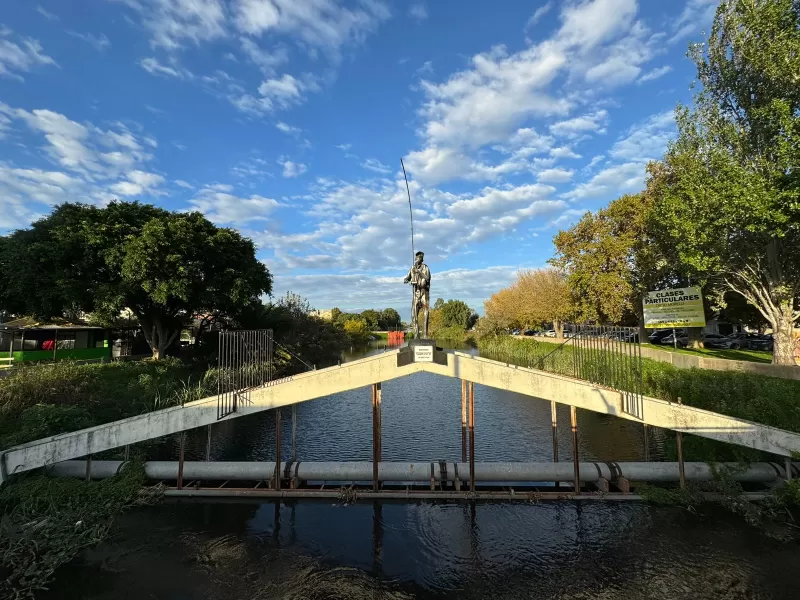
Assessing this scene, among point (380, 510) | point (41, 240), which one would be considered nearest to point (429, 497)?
point (380, 510)

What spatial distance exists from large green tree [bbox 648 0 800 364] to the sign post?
15.6 ft

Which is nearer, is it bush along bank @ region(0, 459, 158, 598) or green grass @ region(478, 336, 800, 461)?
bush along bank @ region(0, 459, 158, 598)

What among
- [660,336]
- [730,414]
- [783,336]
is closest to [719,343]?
[660,336]

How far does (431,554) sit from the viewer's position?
36.3ft

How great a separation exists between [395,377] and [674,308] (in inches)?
1172

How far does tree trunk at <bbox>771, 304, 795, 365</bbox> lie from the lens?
72.6 ft

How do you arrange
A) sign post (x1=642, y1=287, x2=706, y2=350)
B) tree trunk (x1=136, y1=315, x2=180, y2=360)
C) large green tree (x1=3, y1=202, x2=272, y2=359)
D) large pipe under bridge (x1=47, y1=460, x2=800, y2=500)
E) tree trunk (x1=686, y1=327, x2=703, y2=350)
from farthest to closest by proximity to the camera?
tree trunk (x1=686, y1=327, x2=703, y2=350) → tree trunk (x1=136, y1=315, x2=180, y2=360) → sign post (x1=642, y1=287, x2=706, y2=350) → large green tree (x1=3, y1=202, x2=272, y2=359) → large pipe under bridge (x1=47, y1=460, x2=800, y2=500)

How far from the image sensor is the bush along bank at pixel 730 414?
12078 mm

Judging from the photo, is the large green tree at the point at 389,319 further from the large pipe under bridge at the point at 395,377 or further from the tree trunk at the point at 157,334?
the large pipe under bridge at the point at 395,377

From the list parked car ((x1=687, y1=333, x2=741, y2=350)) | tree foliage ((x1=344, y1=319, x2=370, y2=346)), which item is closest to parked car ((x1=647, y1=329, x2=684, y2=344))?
parked car ((x1=687, y1=333, x2=741, y2=350))

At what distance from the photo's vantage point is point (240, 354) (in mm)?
12305

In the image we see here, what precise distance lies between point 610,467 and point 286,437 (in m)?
16.0

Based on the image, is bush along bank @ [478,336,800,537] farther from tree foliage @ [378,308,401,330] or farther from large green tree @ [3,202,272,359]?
tree foliage @ [378,308,401,330]

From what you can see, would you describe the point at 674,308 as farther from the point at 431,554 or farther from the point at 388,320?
the point at 388,320
